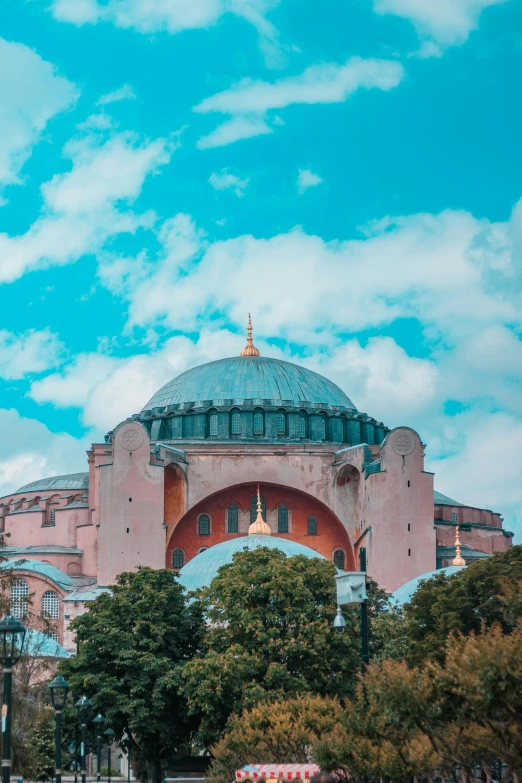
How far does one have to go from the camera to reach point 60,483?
215 feet

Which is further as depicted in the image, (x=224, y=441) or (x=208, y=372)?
(x=208, y=372)

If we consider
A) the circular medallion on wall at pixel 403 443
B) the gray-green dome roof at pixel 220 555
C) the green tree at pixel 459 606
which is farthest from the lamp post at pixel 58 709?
the circular medallion on wall at pixel 403 443

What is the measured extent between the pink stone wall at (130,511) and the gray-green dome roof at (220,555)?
2.46 metres

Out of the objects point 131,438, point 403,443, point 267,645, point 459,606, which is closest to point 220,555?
point 131,438

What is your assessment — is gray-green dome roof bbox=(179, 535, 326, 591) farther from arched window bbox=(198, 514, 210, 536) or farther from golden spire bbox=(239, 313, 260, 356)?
golden spire bbox=(239, 313, 260, 356)

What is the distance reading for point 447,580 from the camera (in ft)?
125

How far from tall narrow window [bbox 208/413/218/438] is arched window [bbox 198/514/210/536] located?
13.6 feet

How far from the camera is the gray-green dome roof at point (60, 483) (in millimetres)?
64994

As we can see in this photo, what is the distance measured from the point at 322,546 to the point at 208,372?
1133 cm

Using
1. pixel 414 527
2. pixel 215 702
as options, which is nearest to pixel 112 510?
pixel 414 527

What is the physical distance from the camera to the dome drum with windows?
5969 centimetres

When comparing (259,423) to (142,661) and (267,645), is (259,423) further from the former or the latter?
(267,645)

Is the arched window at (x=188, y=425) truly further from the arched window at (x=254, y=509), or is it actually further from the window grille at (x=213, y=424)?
the arched window at (x=254, y=509)

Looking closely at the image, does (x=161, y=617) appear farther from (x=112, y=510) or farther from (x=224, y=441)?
(x=224, y=441)
